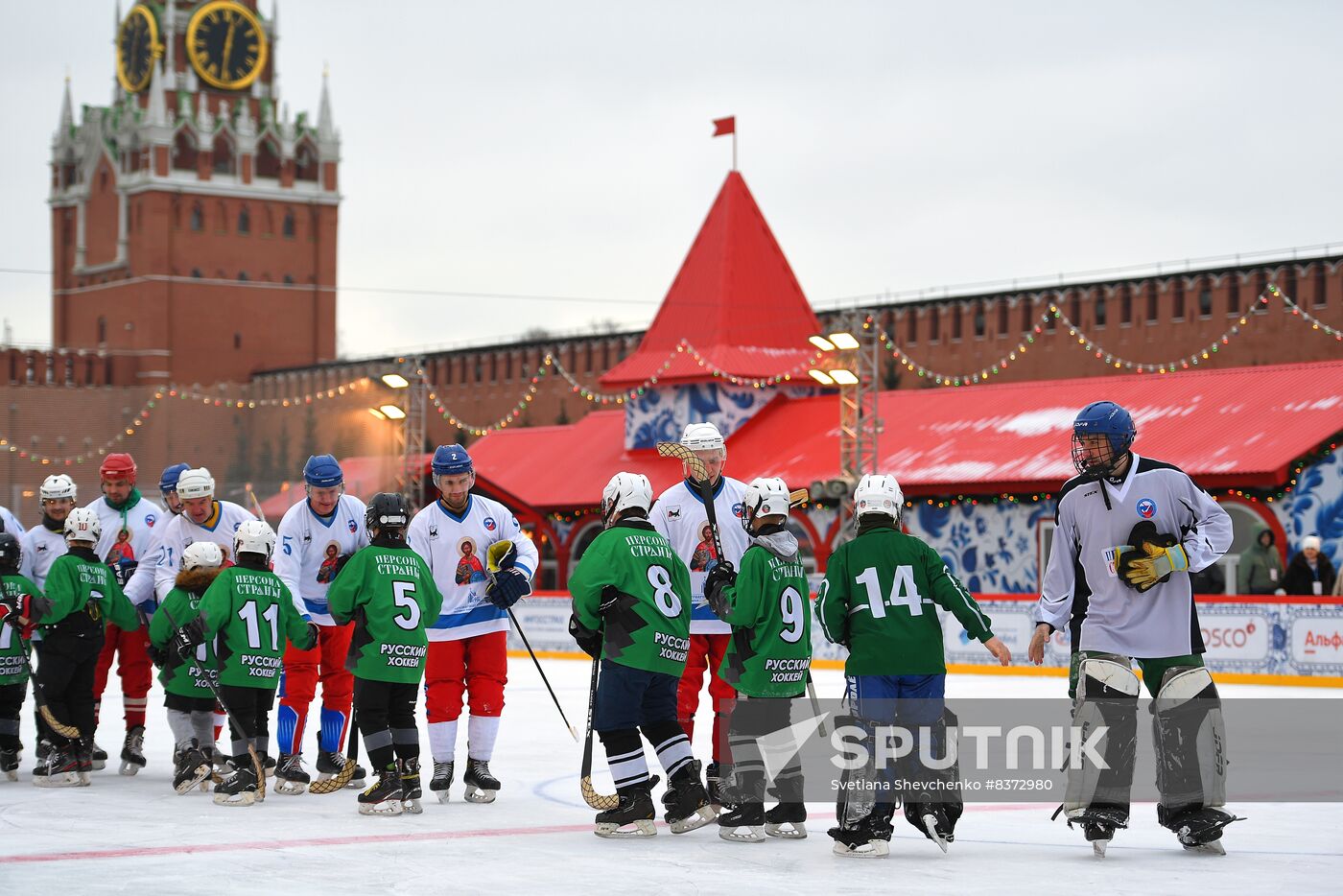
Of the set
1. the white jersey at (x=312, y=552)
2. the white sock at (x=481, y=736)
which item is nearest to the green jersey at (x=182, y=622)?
the white jersey at (x=312, y=552)

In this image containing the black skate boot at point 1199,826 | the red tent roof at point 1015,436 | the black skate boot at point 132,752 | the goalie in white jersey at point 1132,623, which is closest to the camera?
the black skate boot at point 1199,826

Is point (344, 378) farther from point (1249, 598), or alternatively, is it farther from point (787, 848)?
point (787, 848)

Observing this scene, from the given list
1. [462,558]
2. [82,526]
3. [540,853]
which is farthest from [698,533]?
[82,526]

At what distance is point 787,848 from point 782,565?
3.91ft

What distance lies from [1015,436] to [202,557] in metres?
21.4

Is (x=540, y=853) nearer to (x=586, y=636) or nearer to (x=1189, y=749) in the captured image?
(x=586, y=636)

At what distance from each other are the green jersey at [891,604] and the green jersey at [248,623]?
306 centimetres

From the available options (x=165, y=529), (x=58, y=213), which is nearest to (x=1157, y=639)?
(x=165, y=529)

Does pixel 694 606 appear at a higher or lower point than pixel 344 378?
lower

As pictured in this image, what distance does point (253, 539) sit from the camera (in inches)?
385

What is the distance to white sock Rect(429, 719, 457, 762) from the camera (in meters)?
9.63

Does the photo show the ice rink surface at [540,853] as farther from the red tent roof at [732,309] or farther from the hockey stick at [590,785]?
the red tent roof at [732,309]

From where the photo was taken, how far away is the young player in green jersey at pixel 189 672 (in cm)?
994

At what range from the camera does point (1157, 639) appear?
7.95m
